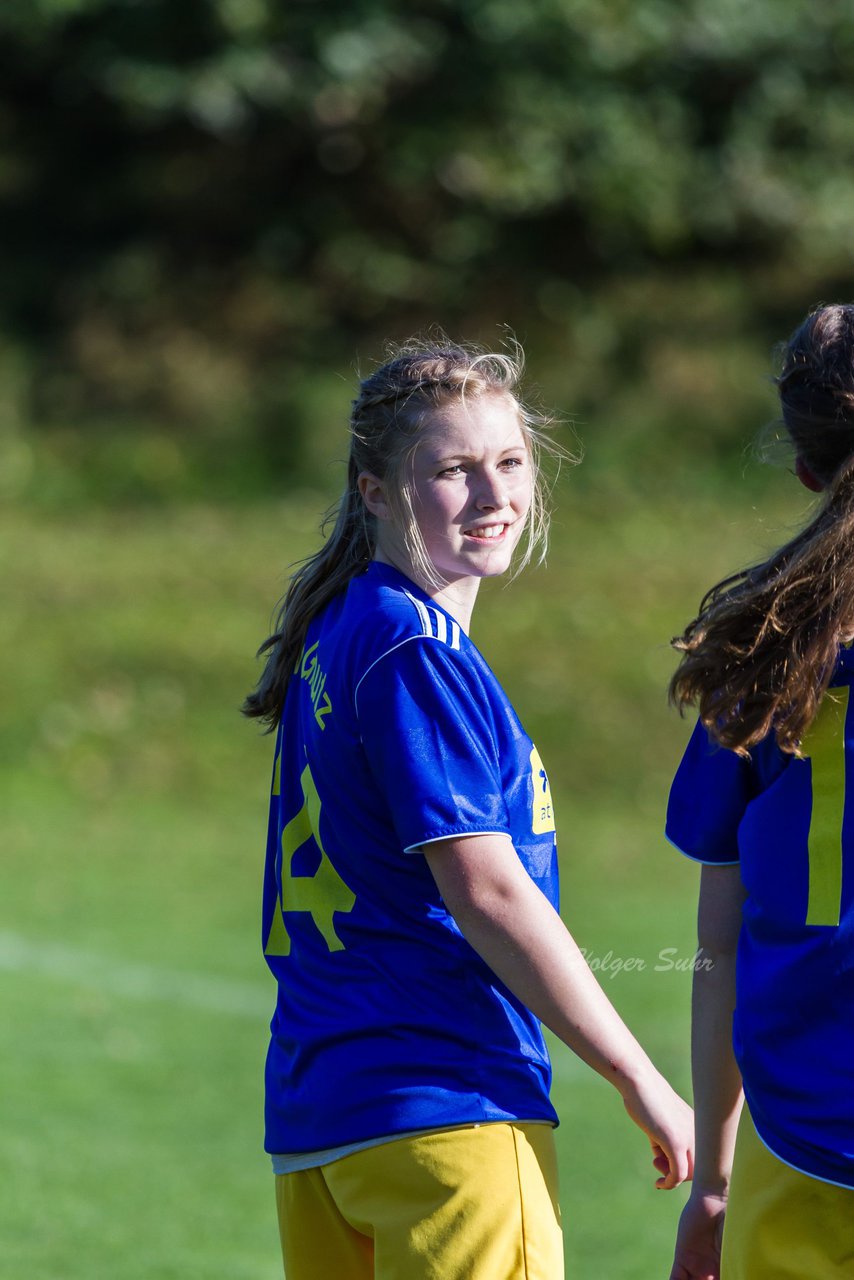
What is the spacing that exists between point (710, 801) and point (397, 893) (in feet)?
1.42

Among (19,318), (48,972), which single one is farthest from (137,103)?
(48,972)

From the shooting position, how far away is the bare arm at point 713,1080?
216cm

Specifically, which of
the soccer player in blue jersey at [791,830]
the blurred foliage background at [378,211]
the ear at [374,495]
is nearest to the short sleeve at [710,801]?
the soccer player in blue jersey at [791,830]

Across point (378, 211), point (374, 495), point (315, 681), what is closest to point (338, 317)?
point (378, 211)

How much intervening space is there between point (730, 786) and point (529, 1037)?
0.43m

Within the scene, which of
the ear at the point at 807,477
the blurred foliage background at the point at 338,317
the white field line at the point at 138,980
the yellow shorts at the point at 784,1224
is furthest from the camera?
the blurred foliage background at the point at 338,317

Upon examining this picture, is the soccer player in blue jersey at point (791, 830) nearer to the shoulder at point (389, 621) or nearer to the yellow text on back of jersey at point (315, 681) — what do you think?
the shoulder at point (389, 621)

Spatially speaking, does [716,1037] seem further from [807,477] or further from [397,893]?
[807,477]

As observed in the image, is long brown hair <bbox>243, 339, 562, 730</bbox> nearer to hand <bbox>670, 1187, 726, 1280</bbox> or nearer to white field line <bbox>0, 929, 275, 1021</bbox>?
hand <bbox>670, 1187, 726, 1280</bbox>

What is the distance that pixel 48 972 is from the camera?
756 centimetres

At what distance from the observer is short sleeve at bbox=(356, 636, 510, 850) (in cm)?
205

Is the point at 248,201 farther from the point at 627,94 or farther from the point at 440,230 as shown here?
the point at 627,94

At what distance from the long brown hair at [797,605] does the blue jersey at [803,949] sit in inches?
1.8

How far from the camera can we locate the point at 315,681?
2.27 metres
